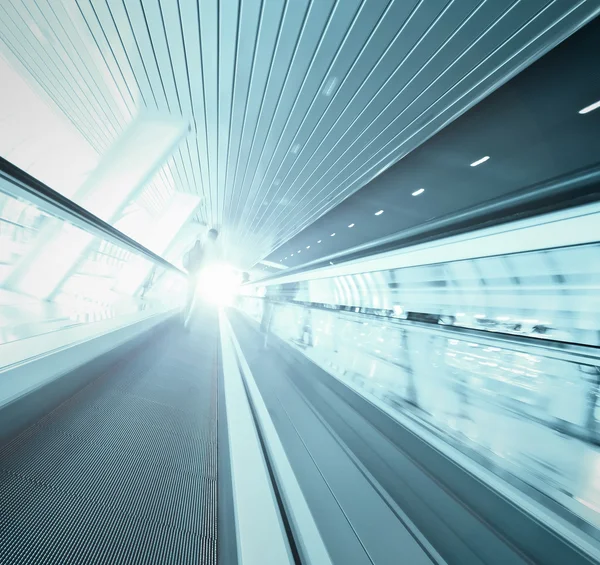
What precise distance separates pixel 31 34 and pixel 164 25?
4.06 metres

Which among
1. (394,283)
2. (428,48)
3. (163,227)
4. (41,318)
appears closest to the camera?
(41,318)

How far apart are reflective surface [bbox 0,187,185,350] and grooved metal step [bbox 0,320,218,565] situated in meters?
0.90

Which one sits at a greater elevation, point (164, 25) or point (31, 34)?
point (31, 34)

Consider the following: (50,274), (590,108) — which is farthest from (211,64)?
(590,108)

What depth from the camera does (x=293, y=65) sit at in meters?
A: 3.81

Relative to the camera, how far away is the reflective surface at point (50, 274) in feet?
7.68

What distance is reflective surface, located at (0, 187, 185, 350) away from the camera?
2340 millimetres

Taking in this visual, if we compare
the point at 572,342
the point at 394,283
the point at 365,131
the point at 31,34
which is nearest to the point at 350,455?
the point at 572,342

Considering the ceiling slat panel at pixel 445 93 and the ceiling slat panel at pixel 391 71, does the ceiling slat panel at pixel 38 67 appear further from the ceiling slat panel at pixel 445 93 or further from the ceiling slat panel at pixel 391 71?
the ceiling slat panel at pixel 445 93

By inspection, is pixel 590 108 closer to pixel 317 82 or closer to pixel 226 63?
→ pixel 317 82

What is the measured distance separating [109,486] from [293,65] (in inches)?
186

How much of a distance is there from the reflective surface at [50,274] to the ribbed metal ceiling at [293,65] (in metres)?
3.14

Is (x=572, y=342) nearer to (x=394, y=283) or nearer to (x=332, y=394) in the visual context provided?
(x=332, y=394)

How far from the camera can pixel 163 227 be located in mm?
12398
